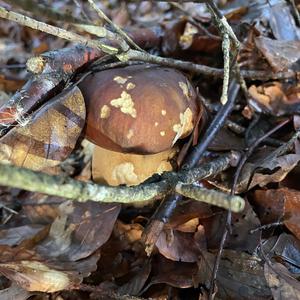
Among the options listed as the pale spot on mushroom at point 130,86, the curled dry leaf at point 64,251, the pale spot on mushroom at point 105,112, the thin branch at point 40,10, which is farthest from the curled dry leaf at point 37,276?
the thin branch at point 40,10

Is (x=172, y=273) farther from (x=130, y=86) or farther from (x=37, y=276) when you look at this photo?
(x=130, y=86)

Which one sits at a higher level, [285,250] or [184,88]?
[184,88]

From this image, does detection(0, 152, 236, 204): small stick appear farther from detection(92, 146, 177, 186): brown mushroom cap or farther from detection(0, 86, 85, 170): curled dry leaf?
detection(0, 86, 85, 170): curled dry leaf

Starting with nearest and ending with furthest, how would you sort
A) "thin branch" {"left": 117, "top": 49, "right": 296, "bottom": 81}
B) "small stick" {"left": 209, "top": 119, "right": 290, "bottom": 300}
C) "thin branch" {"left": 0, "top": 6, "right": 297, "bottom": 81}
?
"thin branch" {"left": 0, "top": 6, "right": 297, "bottom": 81} < "small stick" {"left": 209, "top": 119, "right": 290, "bottom": 300} < "thin branch" {"left": 117, "top": 49, "right": 296, "bottom": 81}

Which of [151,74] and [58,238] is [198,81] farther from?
[58,238]

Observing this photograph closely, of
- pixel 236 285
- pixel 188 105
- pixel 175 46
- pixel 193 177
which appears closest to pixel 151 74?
pixel 188 105

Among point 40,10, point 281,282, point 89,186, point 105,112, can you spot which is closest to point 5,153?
point 105,112

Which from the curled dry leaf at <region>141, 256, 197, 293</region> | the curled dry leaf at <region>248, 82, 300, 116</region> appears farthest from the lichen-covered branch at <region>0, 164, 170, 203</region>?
the curled dry leaf at <region>248, 82, 300, 116</region>
